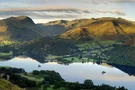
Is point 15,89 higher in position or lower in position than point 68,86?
higher

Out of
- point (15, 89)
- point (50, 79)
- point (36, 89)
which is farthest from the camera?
point (50, 79)

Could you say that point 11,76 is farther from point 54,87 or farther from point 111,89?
point 111,89

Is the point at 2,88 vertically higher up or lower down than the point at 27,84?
higher up

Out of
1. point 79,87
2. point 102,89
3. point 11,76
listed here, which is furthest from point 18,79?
point 102,89

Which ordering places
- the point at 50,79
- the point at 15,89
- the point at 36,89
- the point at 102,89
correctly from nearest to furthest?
the point at 15,89
the point at 36,89
the point at 102,89
the point at 50,79

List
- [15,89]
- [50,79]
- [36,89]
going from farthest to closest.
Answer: [50,79]
[36,89]
[15,89]

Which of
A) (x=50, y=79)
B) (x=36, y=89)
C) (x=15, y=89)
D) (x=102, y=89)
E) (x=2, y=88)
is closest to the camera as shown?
(x=2, y=88)

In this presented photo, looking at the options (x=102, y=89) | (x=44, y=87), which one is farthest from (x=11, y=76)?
(x=102, y=89)

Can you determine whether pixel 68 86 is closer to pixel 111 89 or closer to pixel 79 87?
pixel 79 87

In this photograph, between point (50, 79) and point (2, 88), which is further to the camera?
point (50, 79)
